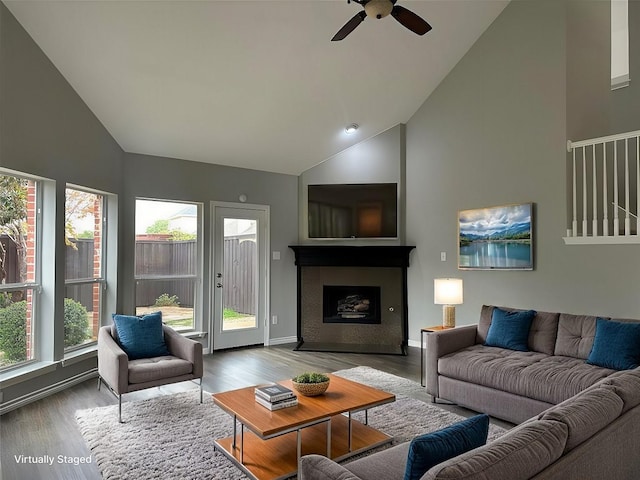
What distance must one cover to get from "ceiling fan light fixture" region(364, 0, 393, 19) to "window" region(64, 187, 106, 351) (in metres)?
3.43

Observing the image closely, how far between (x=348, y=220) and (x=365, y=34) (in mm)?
2612

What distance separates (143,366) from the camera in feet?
11.9

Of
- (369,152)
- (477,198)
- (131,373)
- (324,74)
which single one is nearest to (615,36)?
(477,198)

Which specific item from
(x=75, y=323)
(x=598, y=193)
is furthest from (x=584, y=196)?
(x=75, y=323)

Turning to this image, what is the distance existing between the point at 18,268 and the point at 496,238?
4894 mm

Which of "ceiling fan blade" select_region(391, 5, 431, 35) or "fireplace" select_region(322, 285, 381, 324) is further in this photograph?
"fireplace" select_region(322, 285, 381, 324)

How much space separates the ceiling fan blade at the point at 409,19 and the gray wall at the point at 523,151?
2.24 meters

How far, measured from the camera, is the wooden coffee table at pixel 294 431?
8.52 feet

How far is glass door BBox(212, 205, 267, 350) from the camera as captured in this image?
235 inches

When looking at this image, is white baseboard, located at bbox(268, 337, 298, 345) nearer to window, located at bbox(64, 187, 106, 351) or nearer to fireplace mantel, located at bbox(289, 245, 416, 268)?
fireplace mantel, located at bbox(289, 245, 416, 268)

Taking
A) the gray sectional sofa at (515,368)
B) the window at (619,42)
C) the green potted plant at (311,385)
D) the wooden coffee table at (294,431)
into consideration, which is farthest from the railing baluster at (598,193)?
the green potted plant at (311,385)

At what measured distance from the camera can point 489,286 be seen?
5.21 meters

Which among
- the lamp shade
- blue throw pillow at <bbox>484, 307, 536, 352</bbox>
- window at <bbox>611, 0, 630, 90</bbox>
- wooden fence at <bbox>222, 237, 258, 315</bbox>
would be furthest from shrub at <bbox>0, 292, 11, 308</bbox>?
window at <bbox>611, 0, 630, 90</bbox>

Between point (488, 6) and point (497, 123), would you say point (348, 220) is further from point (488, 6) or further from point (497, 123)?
point (488, 6)
